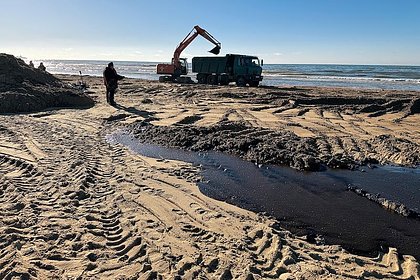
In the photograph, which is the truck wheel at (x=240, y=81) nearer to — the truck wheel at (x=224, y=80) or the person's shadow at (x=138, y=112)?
the truck wheel at (x=224, y=80)

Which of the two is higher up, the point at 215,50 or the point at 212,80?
the point at 215,50

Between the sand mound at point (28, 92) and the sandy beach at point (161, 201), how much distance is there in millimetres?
1794

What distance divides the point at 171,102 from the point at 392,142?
986 cm

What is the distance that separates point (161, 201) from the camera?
5.22 metres

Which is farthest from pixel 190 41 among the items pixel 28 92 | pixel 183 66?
pixel 28 92

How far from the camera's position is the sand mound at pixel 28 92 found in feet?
43.9

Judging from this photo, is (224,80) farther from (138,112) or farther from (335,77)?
(335,77)

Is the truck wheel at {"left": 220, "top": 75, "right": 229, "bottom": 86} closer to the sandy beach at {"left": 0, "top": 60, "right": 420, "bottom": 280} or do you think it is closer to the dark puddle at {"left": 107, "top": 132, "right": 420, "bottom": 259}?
the sandy beach at {"left": 0, "top": 60, "right": 420, "bottom": 280}

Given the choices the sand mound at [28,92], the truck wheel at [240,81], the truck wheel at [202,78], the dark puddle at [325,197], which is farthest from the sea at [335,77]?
the dark puddle at [325,197]

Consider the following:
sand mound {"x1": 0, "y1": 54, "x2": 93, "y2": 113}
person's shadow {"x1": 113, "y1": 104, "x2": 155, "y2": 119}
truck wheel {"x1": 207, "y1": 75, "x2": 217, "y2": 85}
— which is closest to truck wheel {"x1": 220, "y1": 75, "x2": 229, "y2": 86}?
truck wheel {"x1": 207, "y1": 75, "x2": 217, "y2": 85}

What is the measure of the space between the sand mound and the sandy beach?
1794mm

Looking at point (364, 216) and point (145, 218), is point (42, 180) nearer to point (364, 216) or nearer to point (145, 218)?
point (145, 218)

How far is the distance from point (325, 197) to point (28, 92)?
1308 cm

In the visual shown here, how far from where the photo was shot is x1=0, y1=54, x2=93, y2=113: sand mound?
A: 13.4 metres
